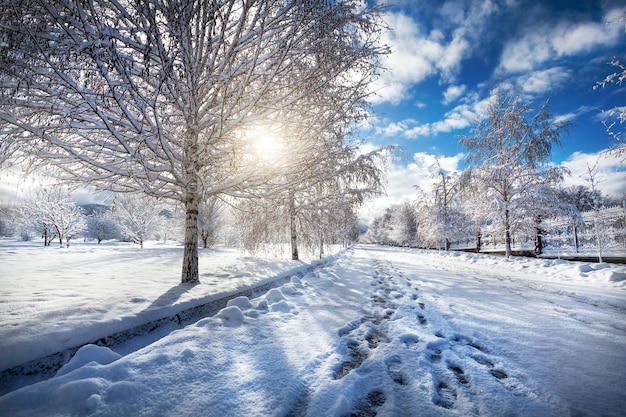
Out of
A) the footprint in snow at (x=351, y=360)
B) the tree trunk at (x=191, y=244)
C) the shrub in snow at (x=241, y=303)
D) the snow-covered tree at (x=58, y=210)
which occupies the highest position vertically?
the snow-covered tree at (x=58, y=210)

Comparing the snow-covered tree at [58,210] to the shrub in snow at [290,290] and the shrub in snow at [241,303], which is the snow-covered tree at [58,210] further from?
the shrub in snow at [241,303]

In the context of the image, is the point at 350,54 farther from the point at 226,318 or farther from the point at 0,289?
the point at 0,289

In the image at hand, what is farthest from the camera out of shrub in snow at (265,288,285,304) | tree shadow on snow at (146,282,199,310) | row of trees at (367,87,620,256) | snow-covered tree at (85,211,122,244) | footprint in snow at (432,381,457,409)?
snow-covered tree at (85,211,122,244)

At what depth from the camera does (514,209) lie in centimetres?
1250

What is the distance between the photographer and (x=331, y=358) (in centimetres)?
224

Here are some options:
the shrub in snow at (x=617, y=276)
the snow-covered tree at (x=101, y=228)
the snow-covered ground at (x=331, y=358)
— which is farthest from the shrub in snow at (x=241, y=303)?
the snow-covered tree at (x=101, y=228)

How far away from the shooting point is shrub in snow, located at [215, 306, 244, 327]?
9.65 feet

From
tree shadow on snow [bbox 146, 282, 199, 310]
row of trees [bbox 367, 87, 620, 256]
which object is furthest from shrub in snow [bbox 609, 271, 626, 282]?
tree shadow on snow [bbox 146, 282, 199, 310]

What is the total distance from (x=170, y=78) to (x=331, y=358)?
425 centimetres

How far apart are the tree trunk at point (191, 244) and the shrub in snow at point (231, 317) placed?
2562mm

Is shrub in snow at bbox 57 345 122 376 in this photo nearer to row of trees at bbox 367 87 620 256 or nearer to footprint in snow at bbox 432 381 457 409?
footprint in snow at bbox 432 381 457 409

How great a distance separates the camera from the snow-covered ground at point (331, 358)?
156 centimetres

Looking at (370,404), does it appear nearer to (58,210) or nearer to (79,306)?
(79,306)

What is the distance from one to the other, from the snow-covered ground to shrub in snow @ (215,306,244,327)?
0.05ft
